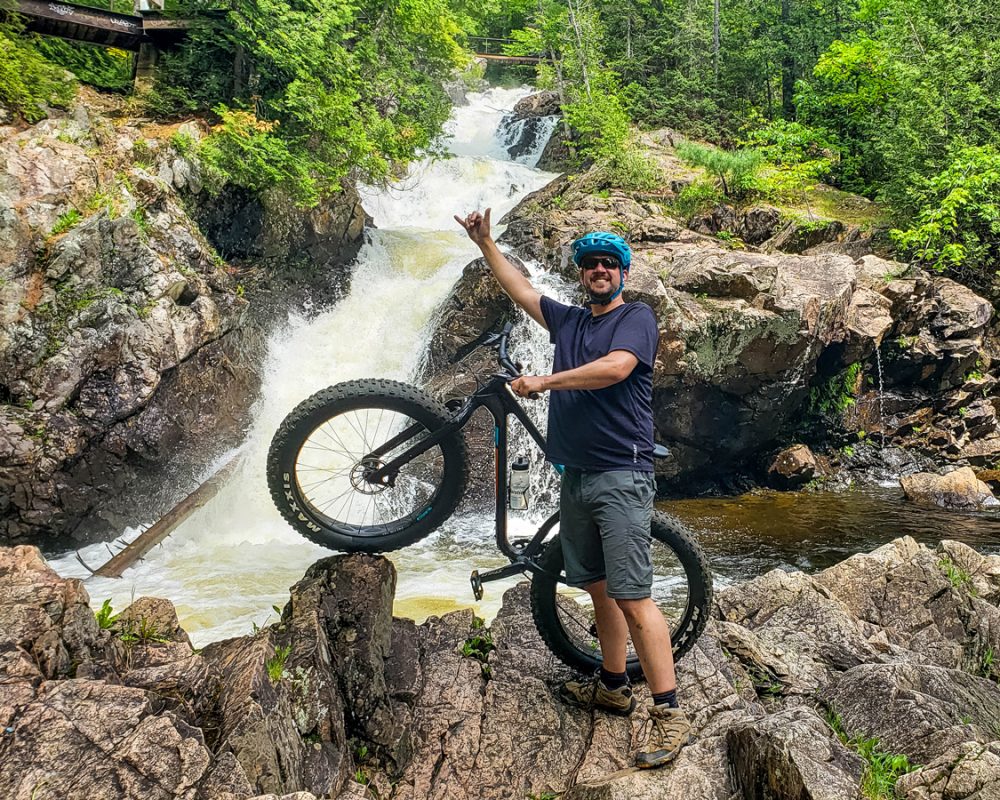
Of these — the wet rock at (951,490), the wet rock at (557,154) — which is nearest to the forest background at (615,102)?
the wet rock at (557,154)

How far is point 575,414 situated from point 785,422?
34.8ft

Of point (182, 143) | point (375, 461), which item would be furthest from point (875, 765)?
Result: point (182, 143)

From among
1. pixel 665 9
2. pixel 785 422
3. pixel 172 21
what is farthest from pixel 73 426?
pixel 665 9

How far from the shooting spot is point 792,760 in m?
2.44

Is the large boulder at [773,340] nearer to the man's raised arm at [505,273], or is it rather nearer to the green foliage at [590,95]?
the green foliage at [590,95]

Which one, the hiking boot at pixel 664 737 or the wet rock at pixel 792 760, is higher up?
the wet rock at pixel 792 760

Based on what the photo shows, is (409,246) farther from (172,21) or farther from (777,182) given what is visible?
(777,182)

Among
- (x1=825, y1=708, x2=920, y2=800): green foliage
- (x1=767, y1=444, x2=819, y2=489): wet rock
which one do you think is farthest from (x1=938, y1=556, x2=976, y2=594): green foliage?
(x1=767, y1=444, x2=819, y2=489): wet rock

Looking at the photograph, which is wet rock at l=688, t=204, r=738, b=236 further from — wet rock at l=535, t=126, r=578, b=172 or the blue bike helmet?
the blue bike helmet

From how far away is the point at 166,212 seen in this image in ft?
32.6

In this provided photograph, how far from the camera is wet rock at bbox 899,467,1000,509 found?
10328 millimetres

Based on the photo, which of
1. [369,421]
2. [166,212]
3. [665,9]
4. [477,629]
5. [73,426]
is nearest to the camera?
[369,421]

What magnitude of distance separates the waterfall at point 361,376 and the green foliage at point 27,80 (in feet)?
16.4

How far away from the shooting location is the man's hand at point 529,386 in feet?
9.81
